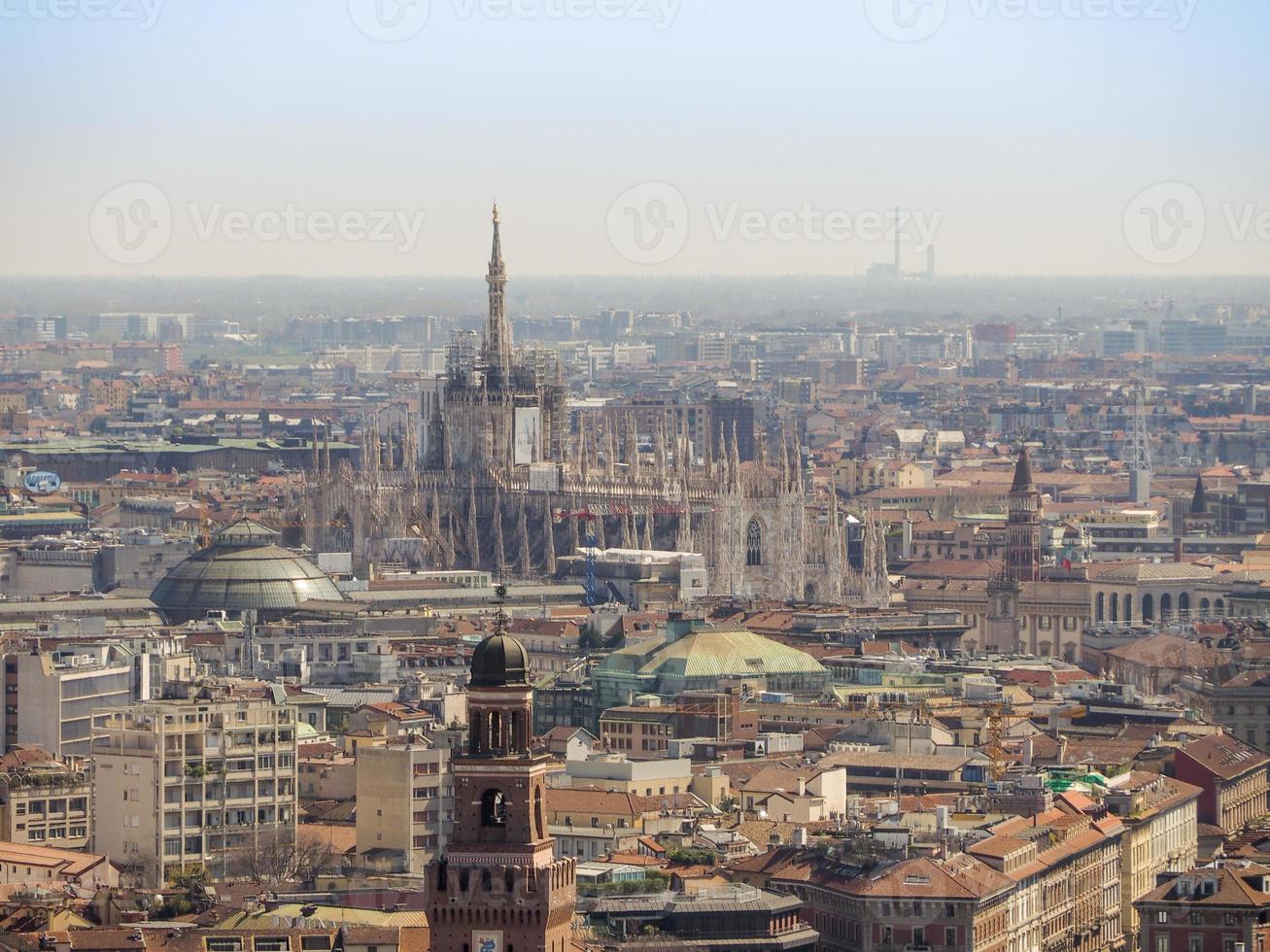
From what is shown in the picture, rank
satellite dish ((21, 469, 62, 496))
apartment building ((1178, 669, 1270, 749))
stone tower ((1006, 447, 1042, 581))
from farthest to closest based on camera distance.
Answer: satellite dish ((21, 469, 62, 496))
stone tower ((1006, 447, 1042, 581))
apartment building ((1178, 669, 1270, 749))

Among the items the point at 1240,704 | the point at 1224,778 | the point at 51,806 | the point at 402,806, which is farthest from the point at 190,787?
the point at 1240,704

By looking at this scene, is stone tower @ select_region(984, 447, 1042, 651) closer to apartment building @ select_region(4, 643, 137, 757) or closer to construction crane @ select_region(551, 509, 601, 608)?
construction crane @ select_region(551, 509, 601, 608)

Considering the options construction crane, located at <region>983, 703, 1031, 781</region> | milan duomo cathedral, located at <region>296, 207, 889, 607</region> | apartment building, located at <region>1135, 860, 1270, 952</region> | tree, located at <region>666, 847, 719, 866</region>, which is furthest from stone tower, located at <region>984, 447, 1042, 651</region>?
apartment building, located at <region>1135, 860, 1270, 952</region>

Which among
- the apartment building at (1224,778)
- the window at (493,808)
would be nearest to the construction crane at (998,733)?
the apartment building at (1224,778)

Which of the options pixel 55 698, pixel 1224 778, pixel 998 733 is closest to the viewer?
pixel 1224 778

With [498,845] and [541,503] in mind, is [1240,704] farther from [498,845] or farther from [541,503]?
[498,845]

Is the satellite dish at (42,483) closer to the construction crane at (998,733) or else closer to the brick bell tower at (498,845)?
the construction crane at (998,733)
